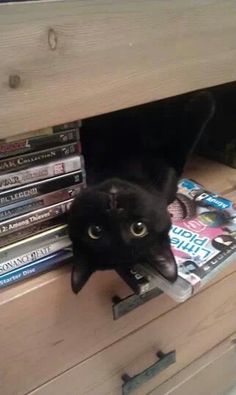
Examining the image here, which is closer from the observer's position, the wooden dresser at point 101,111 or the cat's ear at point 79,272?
the wooden dresser at point 101,111

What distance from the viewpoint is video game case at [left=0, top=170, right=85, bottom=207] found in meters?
0.47

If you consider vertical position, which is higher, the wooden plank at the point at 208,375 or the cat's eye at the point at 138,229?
the cat's eye at the point at 138,229

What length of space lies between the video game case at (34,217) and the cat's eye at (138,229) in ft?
0.33

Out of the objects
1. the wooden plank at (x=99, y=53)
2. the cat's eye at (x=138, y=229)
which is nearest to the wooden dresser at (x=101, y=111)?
the wooden plank at (x=99, y=53)

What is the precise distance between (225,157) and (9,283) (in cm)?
51

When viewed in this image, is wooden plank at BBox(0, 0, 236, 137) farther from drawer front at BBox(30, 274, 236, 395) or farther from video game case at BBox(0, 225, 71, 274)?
drawer front at BBox(30, 274, 236, 395)

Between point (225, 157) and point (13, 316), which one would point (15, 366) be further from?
point (225, 157)

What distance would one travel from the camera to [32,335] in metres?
Result: 0.50

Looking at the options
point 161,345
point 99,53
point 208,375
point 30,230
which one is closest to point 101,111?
point 99,53

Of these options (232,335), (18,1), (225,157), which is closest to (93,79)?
(18,1)

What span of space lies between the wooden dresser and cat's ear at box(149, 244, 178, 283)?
3.3 inches

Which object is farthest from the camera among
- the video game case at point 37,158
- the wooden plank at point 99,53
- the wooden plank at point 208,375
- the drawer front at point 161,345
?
the wooden plank at point 208,375

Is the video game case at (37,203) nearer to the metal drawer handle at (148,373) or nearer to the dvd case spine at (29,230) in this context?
the dvd case spine at (29,230)

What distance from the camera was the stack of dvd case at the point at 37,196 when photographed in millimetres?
470
